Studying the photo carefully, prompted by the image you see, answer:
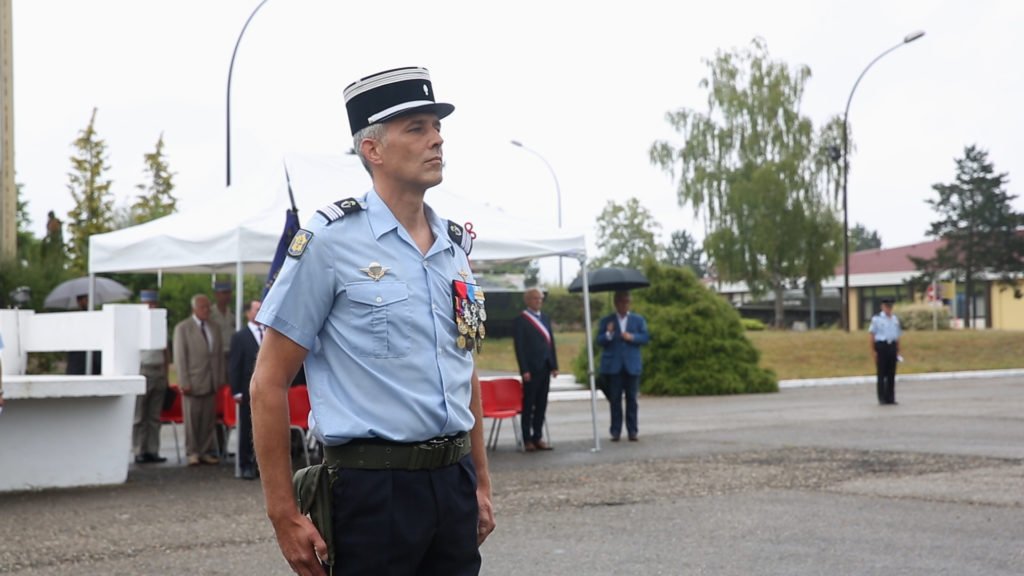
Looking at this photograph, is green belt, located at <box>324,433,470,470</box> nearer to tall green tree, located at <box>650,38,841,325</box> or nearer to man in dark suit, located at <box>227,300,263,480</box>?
man in dark suit, located at <box>227,300,263,480</box>

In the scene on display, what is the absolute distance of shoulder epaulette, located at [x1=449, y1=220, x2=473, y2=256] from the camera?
3637 mm

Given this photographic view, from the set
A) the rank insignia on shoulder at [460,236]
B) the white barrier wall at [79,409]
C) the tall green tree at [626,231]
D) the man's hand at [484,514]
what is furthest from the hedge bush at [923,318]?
the man's hand at [484,514]

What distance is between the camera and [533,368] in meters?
15.4

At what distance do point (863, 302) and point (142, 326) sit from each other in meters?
74.9

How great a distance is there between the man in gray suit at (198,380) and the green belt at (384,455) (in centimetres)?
1165

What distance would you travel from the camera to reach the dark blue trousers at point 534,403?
1536 centimetres

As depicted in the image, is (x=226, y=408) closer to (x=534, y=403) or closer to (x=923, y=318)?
(x=534, y=403)

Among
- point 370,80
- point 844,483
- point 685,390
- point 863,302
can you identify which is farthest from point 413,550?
point 863,302

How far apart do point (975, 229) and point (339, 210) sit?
71243 millimetres

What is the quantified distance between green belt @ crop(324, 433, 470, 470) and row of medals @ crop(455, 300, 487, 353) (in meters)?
0.29

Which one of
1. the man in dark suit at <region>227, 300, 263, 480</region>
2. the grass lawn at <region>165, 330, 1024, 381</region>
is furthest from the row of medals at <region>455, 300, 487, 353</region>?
the grass lawn at <region>165, 330, 1024, 381</region>

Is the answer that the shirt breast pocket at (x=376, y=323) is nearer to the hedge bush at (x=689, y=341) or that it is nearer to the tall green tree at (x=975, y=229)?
the hedge bush at (x=689, y=341)

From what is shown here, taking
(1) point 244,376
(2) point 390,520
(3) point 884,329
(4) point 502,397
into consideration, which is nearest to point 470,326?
(2) point 390,520

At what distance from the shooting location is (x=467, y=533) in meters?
3.32
